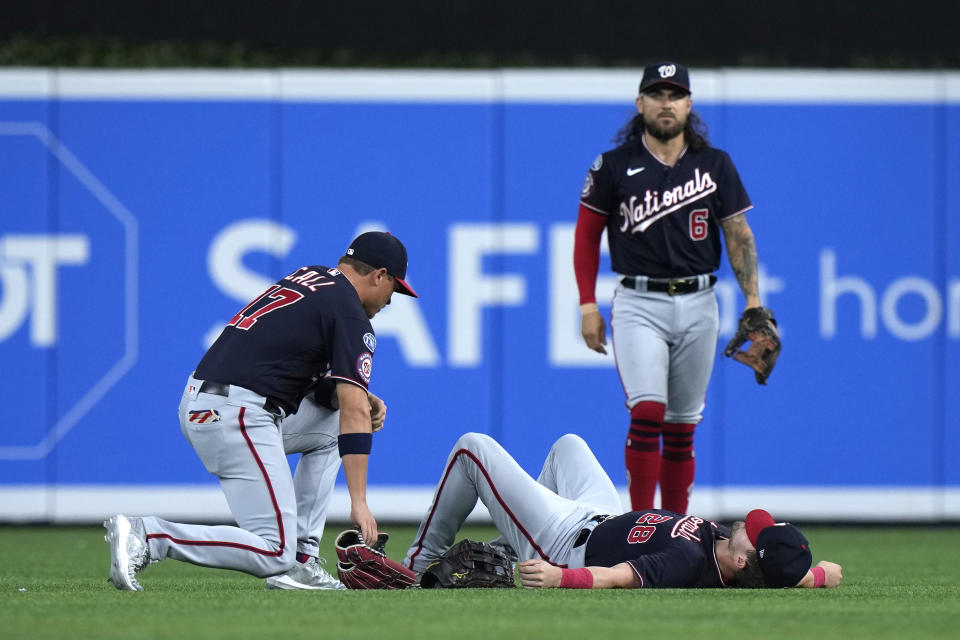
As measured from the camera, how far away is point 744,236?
638 cm

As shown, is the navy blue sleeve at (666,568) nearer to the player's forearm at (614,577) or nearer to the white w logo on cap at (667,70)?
the player's forearm at (614,577)

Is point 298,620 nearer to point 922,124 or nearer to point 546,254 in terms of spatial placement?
point 546,254

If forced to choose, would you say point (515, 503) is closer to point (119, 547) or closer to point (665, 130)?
point (119, 547)

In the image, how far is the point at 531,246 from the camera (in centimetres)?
888

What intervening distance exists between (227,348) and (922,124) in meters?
5.68

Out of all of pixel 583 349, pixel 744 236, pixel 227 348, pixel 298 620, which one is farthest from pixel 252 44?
pixel 298 620

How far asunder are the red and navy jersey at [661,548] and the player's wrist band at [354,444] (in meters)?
0.84

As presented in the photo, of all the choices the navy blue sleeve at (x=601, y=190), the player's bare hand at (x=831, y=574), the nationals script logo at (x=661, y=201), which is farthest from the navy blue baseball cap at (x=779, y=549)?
the navy blue sleeve at (x=601, y=190)

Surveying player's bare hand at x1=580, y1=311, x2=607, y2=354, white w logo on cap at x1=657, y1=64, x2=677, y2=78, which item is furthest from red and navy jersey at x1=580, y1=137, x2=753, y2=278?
white w logo on cap at x1=657, y1=64, x2=677, y2=78

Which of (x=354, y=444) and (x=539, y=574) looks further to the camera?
(x=354, y=444)

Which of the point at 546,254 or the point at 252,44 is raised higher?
the point at 252,44

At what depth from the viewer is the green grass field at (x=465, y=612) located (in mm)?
3572

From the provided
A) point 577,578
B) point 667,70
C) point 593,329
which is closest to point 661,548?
point 577,578

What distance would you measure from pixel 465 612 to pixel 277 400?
125 cm
